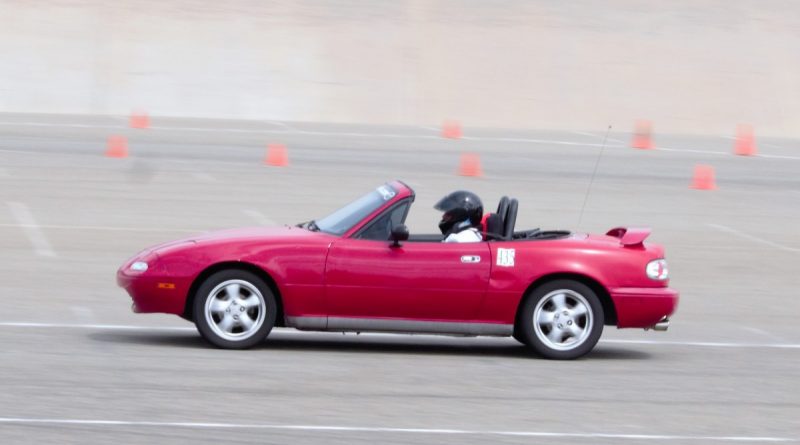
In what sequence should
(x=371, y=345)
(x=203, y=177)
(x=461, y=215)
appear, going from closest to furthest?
(x=461, y=215) → (x=371, y=345) → (x=203, y=177)

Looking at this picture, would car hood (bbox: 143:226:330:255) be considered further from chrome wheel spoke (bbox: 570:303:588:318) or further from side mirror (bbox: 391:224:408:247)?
chrome wheel spoke (bbox: 570:303:588:318)

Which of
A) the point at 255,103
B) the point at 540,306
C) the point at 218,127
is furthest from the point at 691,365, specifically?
the point at 255,103

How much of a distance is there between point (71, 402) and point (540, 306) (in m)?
3.36

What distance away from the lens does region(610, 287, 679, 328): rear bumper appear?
31.6 feet

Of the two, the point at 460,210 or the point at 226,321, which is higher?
the point at 460,210

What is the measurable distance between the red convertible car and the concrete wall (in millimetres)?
26949

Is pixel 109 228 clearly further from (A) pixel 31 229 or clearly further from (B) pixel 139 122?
(B) pixel 139 122

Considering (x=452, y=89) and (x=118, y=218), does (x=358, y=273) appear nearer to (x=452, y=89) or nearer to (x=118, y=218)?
(x=118, y=218)

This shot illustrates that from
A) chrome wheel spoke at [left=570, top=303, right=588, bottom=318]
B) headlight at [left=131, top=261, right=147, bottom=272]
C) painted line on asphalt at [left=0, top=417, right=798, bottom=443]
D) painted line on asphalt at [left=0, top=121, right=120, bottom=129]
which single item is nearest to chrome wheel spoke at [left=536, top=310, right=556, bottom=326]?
chrome wheel spoke at [left=570, top=303, right=588, bottom=318]

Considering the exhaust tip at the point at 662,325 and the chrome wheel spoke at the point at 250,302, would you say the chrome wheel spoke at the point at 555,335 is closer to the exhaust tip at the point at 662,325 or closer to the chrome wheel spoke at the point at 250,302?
the exhaust tip at the point at 662,325

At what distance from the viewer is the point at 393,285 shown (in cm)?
945

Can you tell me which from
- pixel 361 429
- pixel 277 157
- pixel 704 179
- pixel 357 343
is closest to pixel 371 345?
pixel 357 343

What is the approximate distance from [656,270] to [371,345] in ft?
6.78

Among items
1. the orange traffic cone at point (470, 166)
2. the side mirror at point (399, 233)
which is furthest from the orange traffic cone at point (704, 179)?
the side mirror at point (399, 233)
